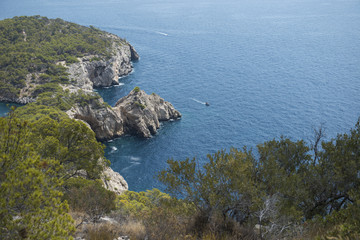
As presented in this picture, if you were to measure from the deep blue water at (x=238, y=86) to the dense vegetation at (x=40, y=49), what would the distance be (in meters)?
18.7

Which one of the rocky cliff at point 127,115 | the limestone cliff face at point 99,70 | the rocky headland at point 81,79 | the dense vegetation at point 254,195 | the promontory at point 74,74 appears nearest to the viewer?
the dense vegetation at point 254,195

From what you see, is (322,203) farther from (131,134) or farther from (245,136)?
(131,134)

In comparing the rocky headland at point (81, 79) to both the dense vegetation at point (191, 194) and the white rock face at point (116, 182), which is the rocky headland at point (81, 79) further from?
the dense vegetation at point (191, 194)

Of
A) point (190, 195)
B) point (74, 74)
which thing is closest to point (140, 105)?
point (74, 74)

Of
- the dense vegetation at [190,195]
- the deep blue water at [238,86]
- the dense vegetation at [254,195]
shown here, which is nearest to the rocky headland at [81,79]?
the deep blue water at [238,86]

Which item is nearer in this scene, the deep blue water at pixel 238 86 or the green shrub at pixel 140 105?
the deep blue water at pixel 238 86

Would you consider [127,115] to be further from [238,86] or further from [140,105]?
[238,86]

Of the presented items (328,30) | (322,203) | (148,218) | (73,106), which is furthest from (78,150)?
(328,30)

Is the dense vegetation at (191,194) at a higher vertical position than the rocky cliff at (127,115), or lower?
higher

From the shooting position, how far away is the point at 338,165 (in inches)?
909

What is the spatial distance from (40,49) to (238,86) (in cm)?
7872

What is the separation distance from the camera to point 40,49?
116312 millimetres

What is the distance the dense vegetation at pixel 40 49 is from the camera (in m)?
97.8

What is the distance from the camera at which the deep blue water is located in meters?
77.3
